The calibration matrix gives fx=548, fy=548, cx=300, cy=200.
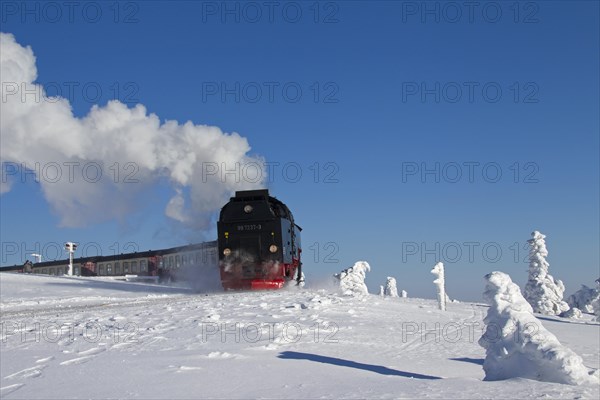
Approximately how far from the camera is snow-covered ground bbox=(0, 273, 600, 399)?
577 cm

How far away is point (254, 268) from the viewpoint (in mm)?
23672

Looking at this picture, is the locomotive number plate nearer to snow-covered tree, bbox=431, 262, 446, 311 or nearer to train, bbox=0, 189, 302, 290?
train, bbox=0, 189, 302, 290

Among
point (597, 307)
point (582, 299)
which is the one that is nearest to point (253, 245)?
point (597, 307)

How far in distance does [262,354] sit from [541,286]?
33309 millimetres

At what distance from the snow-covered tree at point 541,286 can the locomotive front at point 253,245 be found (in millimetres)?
19943

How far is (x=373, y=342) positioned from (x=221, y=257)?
1572 cm

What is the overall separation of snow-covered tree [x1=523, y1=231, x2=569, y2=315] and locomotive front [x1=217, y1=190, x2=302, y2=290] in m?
19.9

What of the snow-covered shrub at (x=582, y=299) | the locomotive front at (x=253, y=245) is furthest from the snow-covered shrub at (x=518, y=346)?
the snow-covered shrub at (x=582, y=299)

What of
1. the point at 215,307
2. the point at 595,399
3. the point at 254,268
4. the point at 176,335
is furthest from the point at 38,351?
the point at 254,268

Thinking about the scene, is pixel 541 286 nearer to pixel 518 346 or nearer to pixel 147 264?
pixel 147 264

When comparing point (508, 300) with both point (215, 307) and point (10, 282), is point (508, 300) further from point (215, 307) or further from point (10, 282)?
point (10, 282)

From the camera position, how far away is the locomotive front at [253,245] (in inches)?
931

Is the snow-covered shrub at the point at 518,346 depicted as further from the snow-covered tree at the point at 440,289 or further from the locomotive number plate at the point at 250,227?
the locomotive number plate at the point at 250,227

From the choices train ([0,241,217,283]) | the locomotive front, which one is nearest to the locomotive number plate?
the locomotive front
